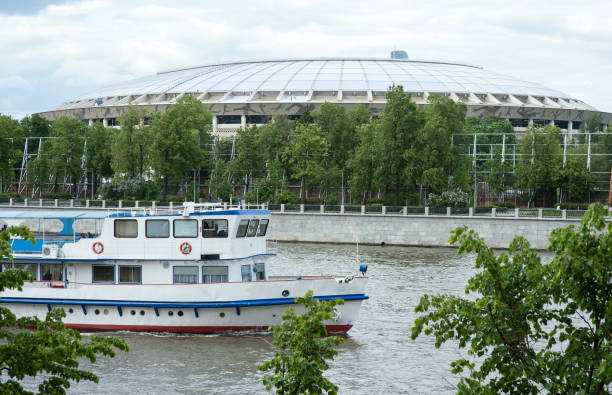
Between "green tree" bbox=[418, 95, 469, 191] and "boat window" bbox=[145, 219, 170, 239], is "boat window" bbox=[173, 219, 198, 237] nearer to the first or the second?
"boat window" bbox=[145, 219, 170, 239]

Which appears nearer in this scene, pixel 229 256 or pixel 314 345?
pixel 314 345

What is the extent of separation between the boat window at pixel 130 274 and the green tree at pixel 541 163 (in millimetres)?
47519

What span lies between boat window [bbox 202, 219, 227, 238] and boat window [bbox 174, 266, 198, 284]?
49.5 inches

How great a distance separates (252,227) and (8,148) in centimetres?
6275

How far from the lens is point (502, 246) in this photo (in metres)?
57.2

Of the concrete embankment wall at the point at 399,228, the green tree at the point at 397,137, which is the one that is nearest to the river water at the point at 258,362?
the concrete embankment wall at the point at 399,228

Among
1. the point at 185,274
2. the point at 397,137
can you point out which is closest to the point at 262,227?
the point at 185,274

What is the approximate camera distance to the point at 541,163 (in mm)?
68250

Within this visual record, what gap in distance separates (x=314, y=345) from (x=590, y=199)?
63752 millimetres

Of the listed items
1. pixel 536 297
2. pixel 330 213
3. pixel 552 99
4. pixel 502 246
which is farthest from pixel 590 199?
pixel 536 297

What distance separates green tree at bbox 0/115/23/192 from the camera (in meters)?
83.2

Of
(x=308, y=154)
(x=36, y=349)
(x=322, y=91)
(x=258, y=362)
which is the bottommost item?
(x=258, y=362)

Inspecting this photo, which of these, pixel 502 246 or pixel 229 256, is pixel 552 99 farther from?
pixel 229 256

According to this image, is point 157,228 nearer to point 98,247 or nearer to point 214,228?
point 214,228
